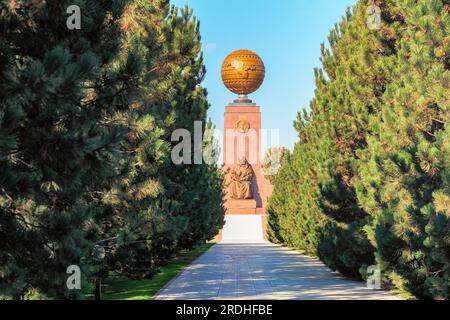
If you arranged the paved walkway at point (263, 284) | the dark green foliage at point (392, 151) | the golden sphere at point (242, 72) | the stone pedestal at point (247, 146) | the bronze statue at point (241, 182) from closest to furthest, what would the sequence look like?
the dark green foliage at point (392, 151) → the paved walkway at point (263, 284) → the bronze statue at point (241, 182) → the stone pedestal at point (247, 146) → the golden sphere at point (242, 72)

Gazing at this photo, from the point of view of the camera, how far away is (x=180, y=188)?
Answer: 20422 mm

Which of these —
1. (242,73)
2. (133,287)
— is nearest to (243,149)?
(242,73)

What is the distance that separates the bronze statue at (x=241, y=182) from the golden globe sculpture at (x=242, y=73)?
8.39m

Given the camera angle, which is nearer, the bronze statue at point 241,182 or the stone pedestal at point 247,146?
the bronze statue at point 241,182

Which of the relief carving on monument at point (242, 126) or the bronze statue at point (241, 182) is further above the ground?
A: the relief carving on monument at point (242, 126)

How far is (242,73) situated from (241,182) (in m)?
11.6

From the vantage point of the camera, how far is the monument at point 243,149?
198ft

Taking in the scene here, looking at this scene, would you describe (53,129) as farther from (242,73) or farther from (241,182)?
(242,73)

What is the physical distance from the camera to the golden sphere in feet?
215

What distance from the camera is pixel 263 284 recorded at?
16.8m

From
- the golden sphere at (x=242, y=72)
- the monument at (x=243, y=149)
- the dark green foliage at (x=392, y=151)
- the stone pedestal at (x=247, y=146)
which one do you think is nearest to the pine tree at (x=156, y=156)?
the dark green foliage at (x=392, y=151)

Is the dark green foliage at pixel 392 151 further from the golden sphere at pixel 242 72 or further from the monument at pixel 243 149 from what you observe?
the golden sphere at pixel 242 72

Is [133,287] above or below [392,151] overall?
below
